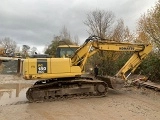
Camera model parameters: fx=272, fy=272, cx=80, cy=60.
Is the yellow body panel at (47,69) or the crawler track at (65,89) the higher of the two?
the yellow body panel at (47,69)

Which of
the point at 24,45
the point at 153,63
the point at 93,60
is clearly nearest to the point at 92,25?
the point at 93,60

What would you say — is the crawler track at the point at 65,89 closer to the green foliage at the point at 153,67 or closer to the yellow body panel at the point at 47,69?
the yellow body panel at the point at 47,69

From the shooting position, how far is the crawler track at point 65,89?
469 inches

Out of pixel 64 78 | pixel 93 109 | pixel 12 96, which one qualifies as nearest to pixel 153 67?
pixel 64 78

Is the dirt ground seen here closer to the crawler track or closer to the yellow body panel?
the crawler track

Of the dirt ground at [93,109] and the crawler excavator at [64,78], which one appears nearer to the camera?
the dirt ground at [93,109]

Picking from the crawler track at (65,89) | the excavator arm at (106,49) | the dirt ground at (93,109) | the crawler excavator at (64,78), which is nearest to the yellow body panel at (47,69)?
the crawler excavator at (64,78)

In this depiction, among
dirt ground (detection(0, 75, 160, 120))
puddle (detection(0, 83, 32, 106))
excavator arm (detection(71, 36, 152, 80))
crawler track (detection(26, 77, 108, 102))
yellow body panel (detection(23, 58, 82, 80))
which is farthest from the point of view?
excavator arm (detection(71, 36, 152, 80))

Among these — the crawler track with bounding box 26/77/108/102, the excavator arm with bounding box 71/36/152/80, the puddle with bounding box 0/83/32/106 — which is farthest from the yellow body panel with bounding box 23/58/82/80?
the puddle with bounding box 0/83/32/106

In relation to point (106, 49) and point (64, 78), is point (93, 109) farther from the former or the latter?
point (106, 49)

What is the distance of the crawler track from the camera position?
39.1 feet

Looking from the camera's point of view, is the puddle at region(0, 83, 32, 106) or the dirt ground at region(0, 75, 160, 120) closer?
the dirt ground at region(0, 75, 160, 120)

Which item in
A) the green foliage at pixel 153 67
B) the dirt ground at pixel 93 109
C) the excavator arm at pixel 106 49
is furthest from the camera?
the green foliage at pixel 153 67

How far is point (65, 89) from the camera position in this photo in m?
12.1
